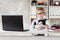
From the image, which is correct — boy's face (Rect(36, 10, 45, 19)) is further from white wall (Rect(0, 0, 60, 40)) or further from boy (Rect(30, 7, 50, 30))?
white wall (Rect(0, 0, 60, 40))

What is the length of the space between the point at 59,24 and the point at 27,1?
0.60 meters

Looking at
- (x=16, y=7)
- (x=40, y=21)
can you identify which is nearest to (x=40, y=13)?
(x=40, y=21)

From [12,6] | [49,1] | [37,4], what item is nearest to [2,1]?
[12,6]

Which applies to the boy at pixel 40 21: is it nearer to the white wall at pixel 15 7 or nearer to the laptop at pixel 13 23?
the white wall at pixel 15 7

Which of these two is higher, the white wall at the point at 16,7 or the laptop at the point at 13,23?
the white wall at the point at 16,7

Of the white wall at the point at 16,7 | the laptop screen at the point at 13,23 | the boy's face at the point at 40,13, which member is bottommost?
the laptop screen at the point at 13,23

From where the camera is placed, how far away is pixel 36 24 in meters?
1.86

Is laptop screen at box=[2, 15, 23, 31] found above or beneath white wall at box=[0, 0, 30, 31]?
beneath

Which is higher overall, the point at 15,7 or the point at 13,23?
the point at 15,7

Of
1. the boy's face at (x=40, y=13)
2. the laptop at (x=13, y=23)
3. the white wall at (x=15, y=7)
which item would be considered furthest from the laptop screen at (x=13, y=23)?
the boy's face at (x=40, y=13)

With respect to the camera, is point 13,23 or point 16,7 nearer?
point 13,23

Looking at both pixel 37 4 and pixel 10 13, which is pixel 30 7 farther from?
pixel 10 13

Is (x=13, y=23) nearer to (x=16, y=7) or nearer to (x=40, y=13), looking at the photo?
(x=16, y=7)

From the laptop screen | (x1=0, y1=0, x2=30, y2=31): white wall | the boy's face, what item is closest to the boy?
the boy's face
